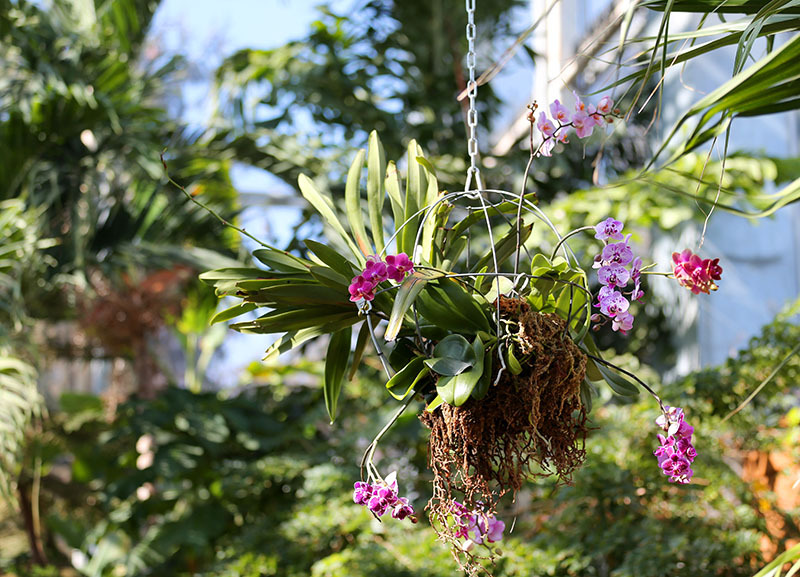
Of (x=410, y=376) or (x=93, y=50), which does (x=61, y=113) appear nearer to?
(x=93, y=50)

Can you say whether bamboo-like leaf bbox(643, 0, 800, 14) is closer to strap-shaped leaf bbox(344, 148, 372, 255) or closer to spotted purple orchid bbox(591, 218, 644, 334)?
spotted purple orchid bbox(591, 218, 644, 334)

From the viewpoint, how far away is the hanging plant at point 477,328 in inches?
36.5

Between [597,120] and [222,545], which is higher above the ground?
[597,120]

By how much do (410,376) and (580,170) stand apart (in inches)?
102

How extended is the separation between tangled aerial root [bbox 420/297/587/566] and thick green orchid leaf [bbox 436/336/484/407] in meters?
0.05

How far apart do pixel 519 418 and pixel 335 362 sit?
302 mm

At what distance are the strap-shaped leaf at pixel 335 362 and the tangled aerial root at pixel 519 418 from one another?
0.16 metres

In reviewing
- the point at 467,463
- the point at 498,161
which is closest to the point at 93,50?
the point at 498,161

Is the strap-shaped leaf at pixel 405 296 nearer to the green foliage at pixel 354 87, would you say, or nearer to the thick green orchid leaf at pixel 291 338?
the thick green orchid leaf at pixel 291 338

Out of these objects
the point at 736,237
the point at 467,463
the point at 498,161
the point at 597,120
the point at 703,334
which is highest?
the point at 736,237

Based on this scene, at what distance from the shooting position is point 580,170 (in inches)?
132

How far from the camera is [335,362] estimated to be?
1131 mm

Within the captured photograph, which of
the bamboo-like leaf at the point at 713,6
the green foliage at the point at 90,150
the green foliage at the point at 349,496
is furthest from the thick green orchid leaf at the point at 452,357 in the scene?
the green foliage at the point at 90,150

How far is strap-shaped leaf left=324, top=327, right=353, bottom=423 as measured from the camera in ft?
3.70
